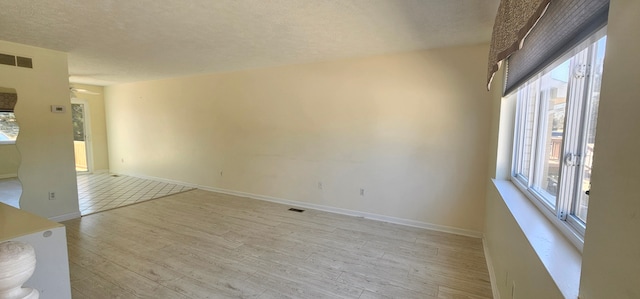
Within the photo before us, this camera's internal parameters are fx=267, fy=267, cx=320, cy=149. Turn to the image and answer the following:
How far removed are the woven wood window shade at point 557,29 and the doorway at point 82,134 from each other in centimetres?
893

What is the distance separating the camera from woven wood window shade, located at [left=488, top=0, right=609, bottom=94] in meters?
0.90

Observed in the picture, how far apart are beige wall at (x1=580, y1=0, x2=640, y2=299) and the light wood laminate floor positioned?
1.70m

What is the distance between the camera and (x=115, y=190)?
548 centimetres

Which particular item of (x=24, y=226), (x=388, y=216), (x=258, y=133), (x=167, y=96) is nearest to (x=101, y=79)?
(x=167, y=96)

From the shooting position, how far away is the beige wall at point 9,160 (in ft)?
11.1

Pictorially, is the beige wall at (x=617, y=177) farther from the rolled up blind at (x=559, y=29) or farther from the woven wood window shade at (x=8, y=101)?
the woven wood window shade at (x=8, y=101)

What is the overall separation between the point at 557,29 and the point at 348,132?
2925 millimetres

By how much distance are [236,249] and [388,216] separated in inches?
82.0


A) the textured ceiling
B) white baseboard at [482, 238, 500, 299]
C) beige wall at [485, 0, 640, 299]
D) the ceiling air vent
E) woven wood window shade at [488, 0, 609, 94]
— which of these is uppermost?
the textured ceiling

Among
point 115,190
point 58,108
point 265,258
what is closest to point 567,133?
point 265,258

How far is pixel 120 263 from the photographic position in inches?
102

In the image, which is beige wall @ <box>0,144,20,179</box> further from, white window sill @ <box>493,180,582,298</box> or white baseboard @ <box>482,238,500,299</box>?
white baseboard @ <box>482,238,500,299</box>

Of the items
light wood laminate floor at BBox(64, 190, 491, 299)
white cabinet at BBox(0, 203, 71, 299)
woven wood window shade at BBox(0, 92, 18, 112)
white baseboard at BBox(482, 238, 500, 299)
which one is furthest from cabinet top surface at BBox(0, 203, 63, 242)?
woven wood window shade at BBox(0, 92, 18, 112)

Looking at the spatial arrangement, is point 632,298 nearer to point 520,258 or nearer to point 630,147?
point 630,147
